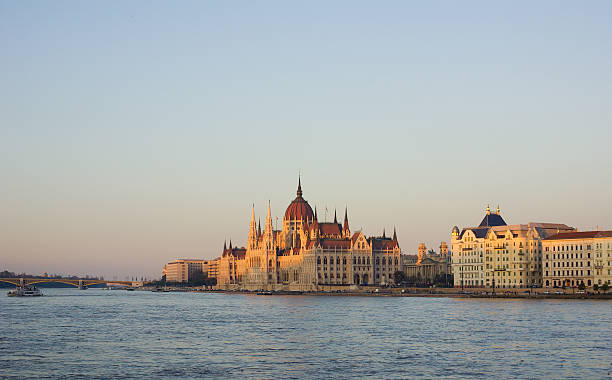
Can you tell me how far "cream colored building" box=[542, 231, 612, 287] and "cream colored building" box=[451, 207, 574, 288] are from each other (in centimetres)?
471

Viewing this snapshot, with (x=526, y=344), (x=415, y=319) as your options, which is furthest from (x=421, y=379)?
(x=415, y=319)

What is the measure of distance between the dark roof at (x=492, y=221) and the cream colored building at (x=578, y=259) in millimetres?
22865

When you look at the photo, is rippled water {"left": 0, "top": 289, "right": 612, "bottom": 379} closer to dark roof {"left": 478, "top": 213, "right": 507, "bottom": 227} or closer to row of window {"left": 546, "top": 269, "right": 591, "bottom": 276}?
row of window {"left": 546, "top": 269, "right": 591, "bottom": 276}

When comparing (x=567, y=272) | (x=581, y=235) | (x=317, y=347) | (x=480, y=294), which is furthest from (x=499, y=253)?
(x=317, y=347)

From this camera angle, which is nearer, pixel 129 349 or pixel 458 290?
pixel 129 349

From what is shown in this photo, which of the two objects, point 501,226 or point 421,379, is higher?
point 501,226

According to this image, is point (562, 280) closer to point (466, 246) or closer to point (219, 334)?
point (466, 246)

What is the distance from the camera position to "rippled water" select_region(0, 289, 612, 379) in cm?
4897

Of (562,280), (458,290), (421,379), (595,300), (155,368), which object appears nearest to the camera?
(421,379)

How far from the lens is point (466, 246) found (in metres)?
181

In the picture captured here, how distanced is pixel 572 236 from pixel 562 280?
834 cm

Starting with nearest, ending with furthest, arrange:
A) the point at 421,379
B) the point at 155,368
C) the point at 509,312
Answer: the point at 421,379, the point at 155,368, the point at 509,312

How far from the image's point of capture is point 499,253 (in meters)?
171

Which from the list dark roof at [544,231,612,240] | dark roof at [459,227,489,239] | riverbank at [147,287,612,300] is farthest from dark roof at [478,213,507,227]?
dark roof at [544,231,612,240]
